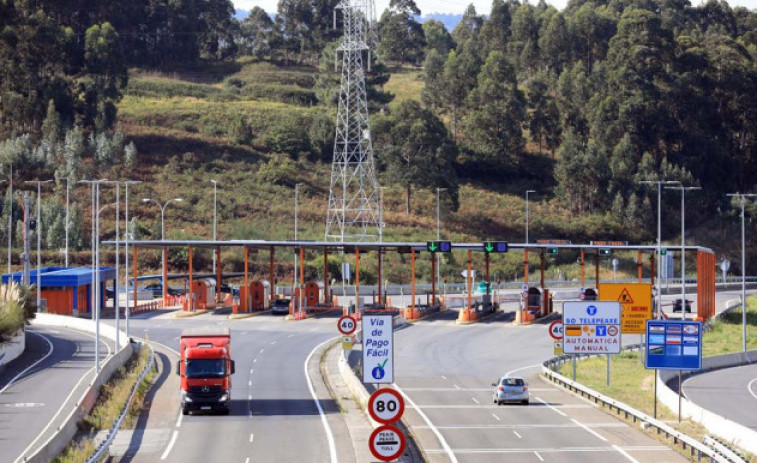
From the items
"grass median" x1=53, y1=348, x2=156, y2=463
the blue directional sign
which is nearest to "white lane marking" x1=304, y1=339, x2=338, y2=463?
"grass median" x1=53, y1=348, x2=156, y2=463

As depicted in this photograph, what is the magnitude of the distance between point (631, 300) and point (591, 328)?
3228 mm

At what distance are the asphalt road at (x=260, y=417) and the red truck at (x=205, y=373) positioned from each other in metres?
0.52

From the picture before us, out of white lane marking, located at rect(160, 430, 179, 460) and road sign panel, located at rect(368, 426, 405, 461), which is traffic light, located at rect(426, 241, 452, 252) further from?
road sign panel, located at rect(368, 426, 405, 461)

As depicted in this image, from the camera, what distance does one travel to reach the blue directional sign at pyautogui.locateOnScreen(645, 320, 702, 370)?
122 ft

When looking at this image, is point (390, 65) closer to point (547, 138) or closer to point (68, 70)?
point (547, 138)

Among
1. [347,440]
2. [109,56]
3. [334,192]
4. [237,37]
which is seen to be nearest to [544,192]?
[334,192]

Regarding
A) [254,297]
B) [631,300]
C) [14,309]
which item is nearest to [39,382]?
[14,309]

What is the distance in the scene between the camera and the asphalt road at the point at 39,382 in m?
34.9

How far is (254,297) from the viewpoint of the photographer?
259ft

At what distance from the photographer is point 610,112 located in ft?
429

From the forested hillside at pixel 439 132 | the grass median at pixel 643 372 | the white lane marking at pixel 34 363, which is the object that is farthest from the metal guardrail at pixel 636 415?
the forested hillside at pixel 439 132

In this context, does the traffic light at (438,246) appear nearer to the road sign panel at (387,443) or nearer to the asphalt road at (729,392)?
the asphalt road at (729,392)

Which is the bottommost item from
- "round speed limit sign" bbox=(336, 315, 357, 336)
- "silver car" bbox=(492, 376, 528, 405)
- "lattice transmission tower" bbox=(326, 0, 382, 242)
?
"silver car" bbox=(492, 376, 528, 405)

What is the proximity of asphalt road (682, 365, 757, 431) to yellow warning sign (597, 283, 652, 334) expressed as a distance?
3479mm
